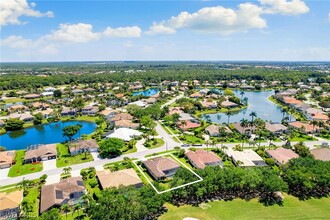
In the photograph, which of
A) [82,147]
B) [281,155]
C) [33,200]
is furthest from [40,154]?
[281,155]

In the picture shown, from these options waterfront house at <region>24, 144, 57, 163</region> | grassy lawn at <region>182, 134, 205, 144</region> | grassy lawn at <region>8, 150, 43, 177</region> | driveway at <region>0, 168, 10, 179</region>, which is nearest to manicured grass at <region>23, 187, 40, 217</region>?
grassy lawn at <region>8, 150, 43, 177</region>

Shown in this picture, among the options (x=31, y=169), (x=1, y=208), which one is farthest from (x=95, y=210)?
(x=31, y=169)

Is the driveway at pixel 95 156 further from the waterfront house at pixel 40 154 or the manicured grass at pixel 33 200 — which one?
the manicured grass at pixel 33 200

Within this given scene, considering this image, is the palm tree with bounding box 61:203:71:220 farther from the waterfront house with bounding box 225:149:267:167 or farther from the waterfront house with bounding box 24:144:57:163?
the waterfront house with bounding box 225:149:267:167

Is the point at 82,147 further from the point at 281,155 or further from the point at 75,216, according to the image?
the point at 281,155

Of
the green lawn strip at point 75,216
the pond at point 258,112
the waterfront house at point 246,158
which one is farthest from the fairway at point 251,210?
the pond at point 258,112

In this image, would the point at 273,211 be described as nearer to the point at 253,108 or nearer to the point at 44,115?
the point at 253,108
